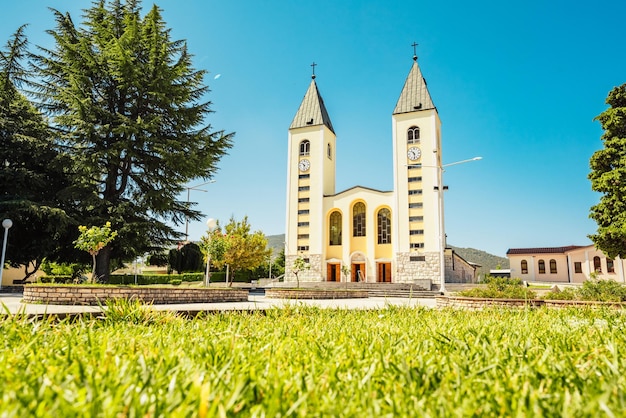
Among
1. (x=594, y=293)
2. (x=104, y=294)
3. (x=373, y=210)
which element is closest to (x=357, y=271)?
(x=373, y=210)

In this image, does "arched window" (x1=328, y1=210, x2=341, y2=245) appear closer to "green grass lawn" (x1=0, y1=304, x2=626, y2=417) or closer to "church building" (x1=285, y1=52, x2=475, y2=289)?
"church building" (x1=285, y1=52, x2=475, y2=289)

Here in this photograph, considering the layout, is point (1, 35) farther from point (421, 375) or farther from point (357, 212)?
point (357, 212)

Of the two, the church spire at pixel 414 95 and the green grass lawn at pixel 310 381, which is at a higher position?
the church spire at pixel 414 95

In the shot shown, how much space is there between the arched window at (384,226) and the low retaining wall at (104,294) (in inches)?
1167

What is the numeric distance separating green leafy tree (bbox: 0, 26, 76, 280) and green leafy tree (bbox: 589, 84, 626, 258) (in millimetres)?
25504

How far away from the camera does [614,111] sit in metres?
20.5

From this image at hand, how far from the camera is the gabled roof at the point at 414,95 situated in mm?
41844

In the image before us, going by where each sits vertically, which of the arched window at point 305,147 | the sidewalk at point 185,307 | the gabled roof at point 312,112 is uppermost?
the gabled roof at point 312,112

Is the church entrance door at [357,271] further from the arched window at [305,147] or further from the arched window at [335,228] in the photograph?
the arched window at [305,147]

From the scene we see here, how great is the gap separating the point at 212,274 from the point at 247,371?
1586 inches

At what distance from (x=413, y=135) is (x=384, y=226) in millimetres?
10041

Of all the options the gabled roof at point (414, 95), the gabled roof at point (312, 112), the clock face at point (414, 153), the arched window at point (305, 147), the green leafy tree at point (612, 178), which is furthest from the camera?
the gabled roof at point (312, 112)

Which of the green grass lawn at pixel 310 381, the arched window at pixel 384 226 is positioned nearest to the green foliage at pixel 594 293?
the green grass lawn at pixel 310 381

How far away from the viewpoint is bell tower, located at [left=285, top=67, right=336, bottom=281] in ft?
139
